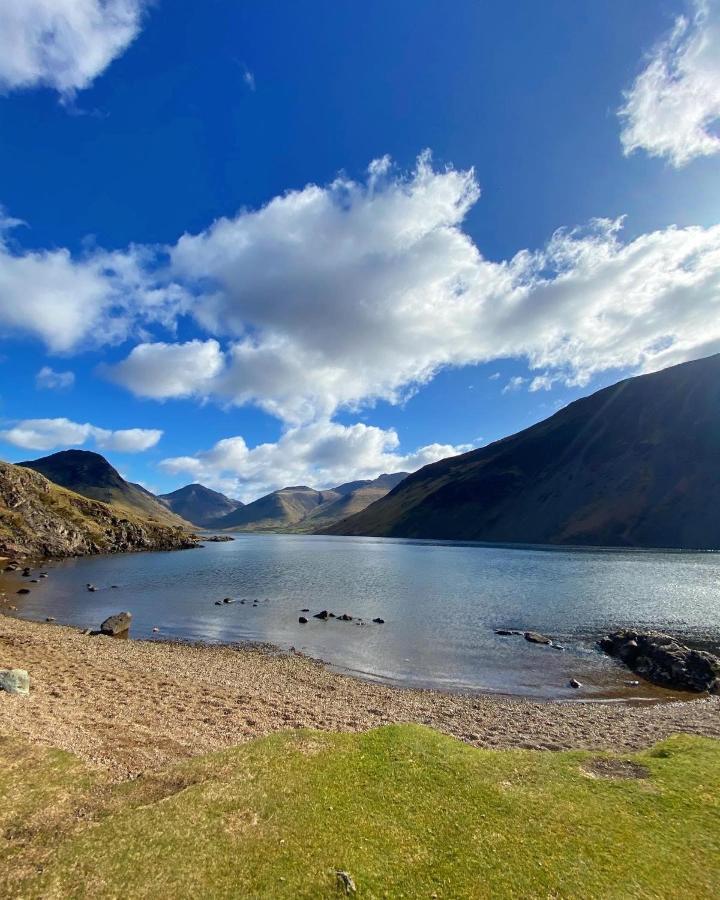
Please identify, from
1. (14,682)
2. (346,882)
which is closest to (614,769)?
(346,882)

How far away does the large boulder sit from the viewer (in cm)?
4134

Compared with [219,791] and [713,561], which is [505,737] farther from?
[713,561]

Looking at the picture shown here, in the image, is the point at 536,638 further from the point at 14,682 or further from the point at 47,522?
the point at 47,522

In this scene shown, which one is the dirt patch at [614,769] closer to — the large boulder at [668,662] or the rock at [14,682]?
the rock at [14,682]

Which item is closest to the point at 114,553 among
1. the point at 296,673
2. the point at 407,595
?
the point at 407,595

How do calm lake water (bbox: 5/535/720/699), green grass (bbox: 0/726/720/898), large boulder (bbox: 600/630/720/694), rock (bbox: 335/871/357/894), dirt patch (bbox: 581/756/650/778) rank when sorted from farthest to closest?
calm lake water (bbox: 5/535/720/699), large boulder (bbox: 600/630/720/694), dirt patch (bbox: 581/756/650/778), green grass (bbox: 0/726/720/898), rock (bbox: 335/871/357/894)

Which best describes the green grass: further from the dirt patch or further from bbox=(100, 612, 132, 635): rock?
bbox=(100, 612, 132, 635): rock

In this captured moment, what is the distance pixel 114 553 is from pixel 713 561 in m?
210

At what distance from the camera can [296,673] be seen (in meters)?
40.5

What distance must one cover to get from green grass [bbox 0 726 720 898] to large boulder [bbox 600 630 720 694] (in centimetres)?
2850

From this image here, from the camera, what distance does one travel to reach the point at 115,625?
5472 centimetres

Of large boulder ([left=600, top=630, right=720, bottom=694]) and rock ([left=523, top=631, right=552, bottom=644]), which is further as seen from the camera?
rock ([left=523, top=631, right=552, bottom=644])

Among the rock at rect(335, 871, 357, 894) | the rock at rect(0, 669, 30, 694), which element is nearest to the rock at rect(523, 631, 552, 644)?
the rock at rect(335, 871, 357, 894)

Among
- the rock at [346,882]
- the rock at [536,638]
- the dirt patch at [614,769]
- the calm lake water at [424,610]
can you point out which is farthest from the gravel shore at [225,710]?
the rock at [536,638]
